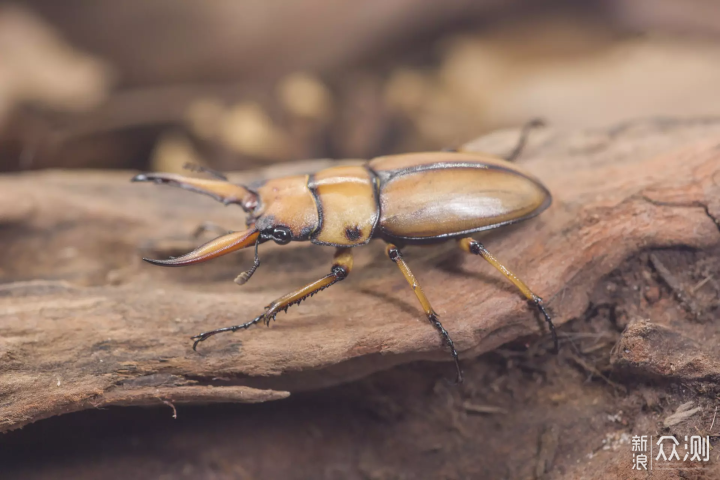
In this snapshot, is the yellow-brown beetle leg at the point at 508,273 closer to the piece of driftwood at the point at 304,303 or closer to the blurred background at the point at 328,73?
the piece of driftwood at the point at 304,303

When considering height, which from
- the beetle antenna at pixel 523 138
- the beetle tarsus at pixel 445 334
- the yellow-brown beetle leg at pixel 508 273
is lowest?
the beetle tarsus at pixel 445 334

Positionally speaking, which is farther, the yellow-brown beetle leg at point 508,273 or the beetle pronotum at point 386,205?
the beetle pronotum at point 386,205

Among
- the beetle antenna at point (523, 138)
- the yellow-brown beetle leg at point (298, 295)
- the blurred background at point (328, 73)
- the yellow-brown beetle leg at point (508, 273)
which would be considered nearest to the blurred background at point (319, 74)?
the blurred background at point (328, 73)

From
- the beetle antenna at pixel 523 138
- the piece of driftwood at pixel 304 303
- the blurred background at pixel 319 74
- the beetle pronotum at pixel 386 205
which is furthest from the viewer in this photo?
the blurred background at pixel 319 74

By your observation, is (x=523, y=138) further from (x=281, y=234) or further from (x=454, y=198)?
(x=281, y=234)

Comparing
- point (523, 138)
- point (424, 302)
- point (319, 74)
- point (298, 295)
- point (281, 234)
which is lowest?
point (424, 302)

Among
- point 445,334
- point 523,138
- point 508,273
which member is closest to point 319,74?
point 523,138

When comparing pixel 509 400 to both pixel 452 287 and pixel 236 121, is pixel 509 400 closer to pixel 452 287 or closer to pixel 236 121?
pixel 452 287
